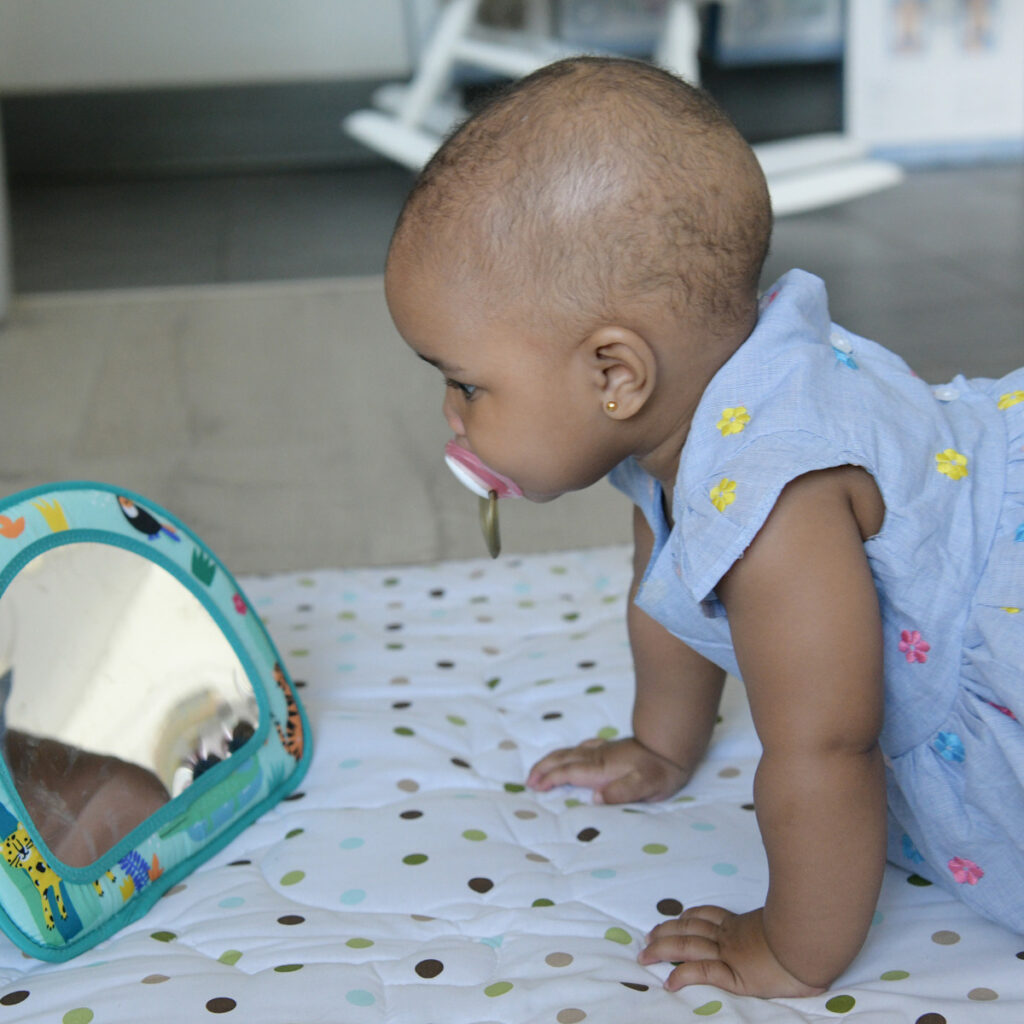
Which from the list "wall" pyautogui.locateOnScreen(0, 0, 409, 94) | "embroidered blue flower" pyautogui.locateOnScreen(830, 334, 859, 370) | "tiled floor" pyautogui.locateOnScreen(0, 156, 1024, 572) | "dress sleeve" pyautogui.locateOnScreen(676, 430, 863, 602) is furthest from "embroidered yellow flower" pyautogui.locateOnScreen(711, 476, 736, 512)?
"wall" pyautogui.locateOnScreen(0, 0, 409, 94)

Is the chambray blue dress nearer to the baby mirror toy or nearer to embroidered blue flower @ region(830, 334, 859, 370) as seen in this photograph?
embroidered blue flower @ region(830, 334, 859, 370)

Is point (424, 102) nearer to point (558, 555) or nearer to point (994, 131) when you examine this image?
point (994, 131)

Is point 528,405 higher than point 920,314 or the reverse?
higher

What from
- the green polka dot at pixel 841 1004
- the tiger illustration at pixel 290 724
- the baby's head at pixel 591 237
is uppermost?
the baby's head at pixel 591 237

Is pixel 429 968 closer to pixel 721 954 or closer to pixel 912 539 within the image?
pixel 721 954

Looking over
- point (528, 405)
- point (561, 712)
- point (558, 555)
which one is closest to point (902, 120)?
point (558, 555)

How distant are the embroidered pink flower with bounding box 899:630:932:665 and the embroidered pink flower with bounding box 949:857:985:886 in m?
0.13

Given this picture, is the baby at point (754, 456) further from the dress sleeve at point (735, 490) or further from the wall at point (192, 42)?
the wall at point (192, 42)

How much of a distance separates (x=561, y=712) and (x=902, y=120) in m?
2.83

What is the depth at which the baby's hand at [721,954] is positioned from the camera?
0.65 metres

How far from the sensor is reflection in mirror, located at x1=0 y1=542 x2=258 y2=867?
73 cm

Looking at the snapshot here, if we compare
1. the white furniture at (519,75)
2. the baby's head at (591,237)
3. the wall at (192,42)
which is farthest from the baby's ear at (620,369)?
the wall at (192,42)

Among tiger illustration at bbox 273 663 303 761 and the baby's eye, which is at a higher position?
the baby's eye

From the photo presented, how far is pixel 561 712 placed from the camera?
0.96m
